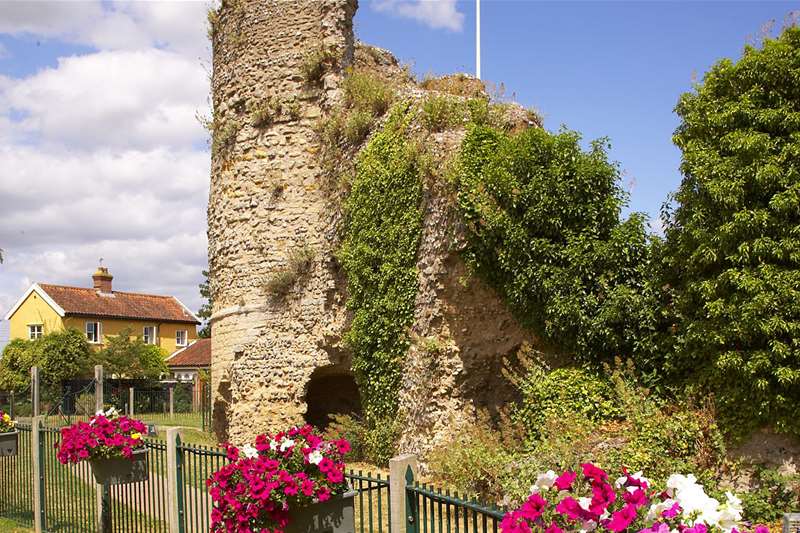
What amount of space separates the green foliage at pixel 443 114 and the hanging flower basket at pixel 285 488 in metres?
7.25

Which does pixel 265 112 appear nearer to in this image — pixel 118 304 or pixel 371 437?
pixel 371 437

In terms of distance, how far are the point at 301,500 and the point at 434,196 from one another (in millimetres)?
6920

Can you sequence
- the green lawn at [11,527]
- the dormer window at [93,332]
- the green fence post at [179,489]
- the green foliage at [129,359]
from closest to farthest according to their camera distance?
the green fence post at [179,489], the green lawn at [11,527], the green foliage at [129,359], the dormer window at [93,332]

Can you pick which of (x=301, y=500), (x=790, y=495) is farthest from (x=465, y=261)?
(x=301, y=500)

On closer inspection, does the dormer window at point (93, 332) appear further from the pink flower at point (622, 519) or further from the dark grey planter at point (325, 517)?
the pink flower at point (622, 519)

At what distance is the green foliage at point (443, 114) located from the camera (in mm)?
12055

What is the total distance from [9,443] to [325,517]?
24.1ft

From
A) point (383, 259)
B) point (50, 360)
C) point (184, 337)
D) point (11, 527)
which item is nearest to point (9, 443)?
point (11, 527)

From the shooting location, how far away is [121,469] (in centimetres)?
837

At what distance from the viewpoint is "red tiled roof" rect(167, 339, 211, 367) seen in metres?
38.8

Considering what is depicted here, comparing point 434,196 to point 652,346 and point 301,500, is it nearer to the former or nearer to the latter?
point 652,346

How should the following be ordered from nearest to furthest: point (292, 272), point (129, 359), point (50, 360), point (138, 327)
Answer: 1. point (292, 272)
2. point (50, 360)
3. point (129, 359)
4. point (138, 327)

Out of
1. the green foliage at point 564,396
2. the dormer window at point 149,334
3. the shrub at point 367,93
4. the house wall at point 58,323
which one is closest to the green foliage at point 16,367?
the house wall at point 58,323

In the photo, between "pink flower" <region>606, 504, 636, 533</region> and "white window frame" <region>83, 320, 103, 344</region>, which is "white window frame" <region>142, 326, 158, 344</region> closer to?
"white window frame" <region>83, 320, 103, 344</region>
